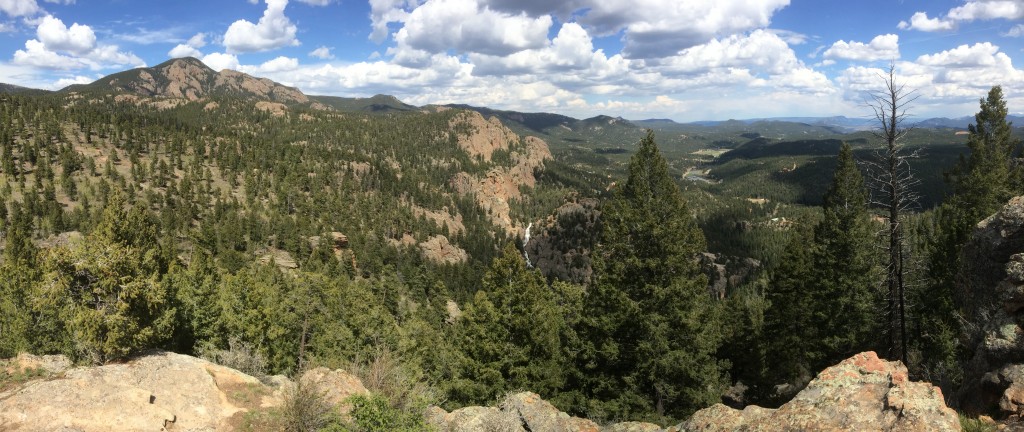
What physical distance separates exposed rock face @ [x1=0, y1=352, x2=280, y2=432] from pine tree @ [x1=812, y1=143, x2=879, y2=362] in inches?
1312

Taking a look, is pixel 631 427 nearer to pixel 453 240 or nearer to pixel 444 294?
pixel 444 294

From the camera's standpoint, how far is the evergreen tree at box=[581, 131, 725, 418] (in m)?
23.6

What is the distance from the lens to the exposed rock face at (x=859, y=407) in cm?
984

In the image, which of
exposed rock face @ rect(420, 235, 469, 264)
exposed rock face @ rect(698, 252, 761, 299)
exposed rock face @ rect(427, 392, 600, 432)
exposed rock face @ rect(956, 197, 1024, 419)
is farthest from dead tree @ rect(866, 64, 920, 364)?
exposed rock face @ rect(420, 235, 469, 264)

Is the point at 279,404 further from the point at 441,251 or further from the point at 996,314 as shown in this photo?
the point at 441,251

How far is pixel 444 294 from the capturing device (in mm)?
93938

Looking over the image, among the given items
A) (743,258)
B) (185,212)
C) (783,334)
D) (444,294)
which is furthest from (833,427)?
(743,258)

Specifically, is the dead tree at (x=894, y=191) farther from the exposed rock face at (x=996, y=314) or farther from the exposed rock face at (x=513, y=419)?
the exposed rock face at (x=513, y=419)

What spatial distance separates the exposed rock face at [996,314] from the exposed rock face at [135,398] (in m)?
26.1

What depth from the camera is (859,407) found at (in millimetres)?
10773

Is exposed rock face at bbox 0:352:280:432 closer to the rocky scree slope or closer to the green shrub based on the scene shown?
the rocky scree slope

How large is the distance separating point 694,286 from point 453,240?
149506 mm

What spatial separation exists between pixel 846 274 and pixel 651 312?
1561 centimetres

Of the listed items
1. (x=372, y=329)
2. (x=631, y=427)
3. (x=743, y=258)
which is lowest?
(x=743, y=258)
